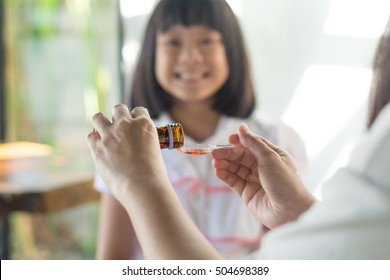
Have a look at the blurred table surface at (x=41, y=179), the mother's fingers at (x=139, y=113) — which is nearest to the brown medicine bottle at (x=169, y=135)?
the mother's fingers at (x=139, y=113)

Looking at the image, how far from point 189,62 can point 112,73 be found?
1.80 ft

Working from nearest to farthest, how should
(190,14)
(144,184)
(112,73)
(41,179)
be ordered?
(144,184)
(190,14)
(41,179)
(112,73)

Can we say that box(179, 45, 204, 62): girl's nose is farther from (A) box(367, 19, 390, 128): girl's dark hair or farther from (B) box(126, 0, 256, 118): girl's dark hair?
(A) box(367, 19, 390, 128): girl's dark hair

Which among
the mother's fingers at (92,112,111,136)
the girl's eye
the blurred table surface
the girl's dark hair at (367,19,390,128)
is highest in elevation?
the girl's dark hair at (367,19,390,128)

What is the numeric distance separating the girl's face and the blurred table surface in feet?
1.38

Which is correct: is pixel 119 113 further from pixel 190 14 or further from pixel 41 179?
pixel 41 179

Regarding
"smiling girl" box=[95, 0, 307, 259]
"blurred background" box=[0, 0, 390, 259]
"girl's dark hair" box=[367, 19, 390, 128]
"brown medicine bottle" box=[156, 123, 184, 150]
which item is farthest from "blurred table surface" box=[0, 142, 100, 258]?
"girl's dark hair" box=[367, 19, 390, 128]

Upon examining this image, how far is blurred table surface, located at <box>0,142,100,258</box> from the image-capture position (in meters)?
1.15

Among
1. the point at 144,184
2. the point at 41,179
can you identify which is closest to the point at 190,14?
the point at 144,184

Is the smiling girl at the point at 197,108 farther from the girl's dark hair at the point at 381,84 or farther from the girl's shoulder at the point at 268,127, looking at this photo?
the girl's dark hair at the point at 381,84

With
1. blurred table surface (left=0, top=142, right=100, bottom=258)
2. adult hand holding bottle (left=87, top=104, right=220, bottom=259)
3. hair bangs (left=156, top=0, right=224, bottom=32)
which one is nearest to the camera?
adult hand holding bottle (left=87, top=104, right=220, bottom=259)

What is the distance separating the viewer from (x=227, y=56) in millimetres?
933

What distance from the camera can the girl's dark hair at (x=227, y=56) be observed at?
866mm

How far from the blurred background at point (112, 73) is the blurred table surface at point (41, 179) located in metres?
0.01
